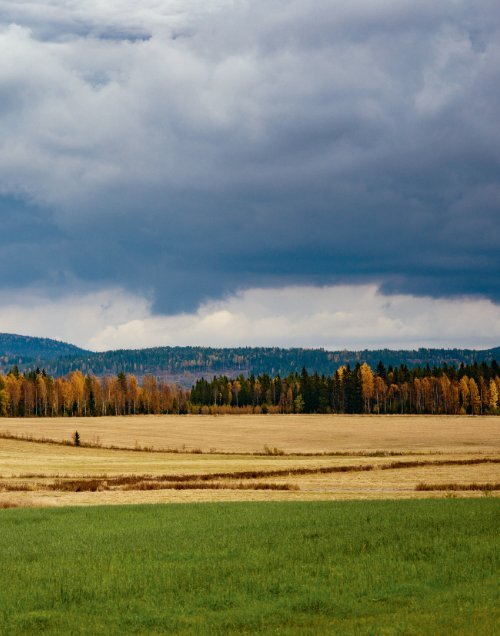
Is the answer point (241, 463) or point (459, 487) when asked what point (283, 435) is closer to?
point (241, 463)

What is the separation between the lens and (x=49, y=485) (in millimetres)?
54750

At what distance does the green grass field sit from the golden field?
47.5 ft

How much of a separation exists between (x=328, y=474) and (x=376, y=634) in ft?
155

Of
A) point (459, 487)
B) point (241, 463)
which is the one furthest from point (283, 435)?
point (459, 487)

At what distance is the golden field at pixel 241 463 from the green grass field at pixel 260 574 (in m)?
14.5

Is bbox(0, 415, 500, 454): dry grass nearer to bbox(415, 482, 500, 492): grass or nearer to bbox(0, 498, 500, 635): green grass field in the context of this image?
bbox(415, 482, 500, 492): grass

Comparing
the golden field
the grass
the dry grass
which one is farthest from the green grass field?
the dry grass

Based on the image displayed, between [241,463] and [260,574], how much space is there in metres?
53.4

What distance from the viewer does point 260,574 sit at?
2092 centimetres

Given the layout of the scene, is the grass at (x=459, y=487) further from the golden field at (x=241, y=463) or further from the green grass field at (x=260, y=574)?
the green grass field at (x=260, y=574)

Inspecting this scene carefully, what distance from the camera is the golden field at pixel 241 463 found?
160 feet

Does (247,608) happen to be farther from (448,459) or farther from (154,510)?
(448,459)

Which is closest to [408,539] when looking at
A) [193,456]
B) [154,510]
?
[154,510]

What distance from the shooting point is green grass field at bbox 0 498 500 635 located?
16703 mm
